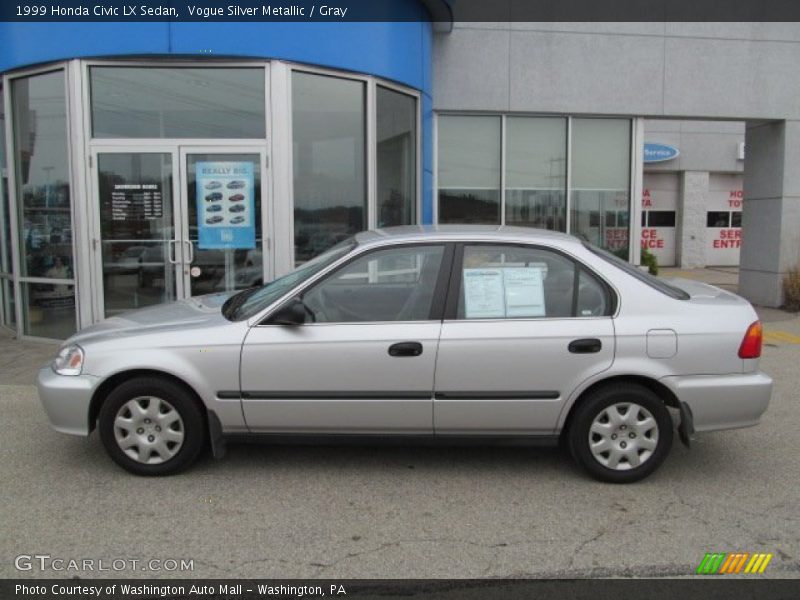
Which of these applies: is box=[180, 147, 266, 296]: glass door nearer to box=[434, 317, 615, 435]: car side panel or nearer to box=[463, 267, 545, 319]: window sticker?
box=[463, 267, 545, 319]: window sticker

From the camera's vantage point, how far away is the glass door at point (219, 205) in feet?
27.0

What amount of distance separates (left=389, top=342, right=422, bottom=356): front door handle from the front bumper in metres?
1.81

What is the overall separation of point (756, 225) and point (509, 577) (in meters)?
11.1

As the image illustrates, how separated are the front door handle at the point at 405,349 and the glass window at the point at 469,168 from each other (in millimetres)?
7145

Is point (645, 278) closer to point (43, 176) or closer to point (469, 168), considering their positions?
point (469, 168)

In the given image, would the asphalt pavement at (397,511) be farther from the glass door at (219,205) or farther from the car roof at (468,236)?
the glass door at (219,205)

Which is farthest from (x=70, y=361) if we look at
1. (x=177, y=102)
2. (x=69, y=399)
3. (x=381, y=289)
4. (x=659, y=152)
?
(x=659, y=152)

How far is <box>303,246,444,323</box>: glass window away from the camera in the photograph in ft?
14.4

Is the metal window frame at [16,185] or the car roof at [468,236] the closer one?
the car roof at [468,236]

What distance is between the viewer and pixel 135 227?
8.26 metres

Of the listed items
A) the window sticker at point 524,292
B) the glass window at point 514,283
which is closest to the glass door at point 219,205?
the glass window at point 514,283
